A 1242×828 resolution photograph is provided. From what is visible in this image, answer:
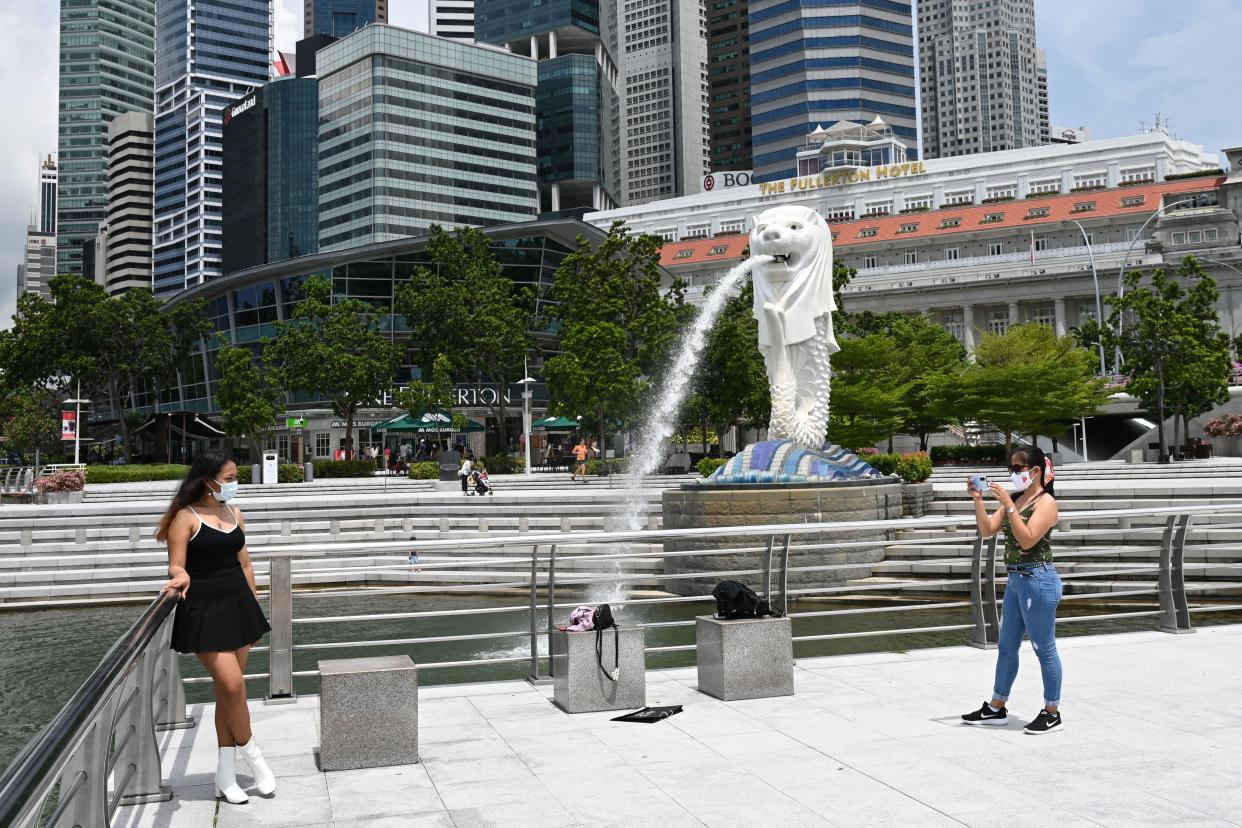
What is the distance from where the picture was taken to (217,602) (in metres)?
5.87

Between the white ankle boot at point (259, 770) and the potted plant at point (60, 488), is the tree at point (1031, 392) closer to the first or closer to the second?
the potted plant at point (60, 488)

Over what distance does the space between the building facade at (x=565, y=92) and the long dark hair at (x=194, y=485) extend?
151 m

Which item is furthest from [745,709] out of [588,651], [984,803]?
[984,803]

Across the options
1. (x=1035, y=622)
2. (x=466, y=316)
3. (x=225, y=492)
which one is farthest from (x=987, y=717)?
(x=466, y=316)

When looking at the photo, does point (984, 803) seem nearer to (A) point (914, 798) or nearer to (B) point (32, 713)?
(A) point (914, 798)

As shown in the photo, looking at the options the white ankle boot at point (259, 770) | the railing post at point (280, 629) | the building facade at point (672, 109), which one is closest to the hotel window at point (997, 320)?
the railing post at point (280, 629)

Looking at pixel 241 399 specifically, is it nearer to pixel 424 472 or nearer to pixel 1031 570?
pixel 424 472

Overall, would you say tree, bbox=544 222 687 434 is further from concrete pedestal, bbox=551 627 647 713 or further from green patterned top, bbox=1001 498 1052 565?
green patterned top, bbox=1001 498 1052 565

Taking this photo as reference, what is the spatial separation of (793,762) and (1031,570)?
2097mm

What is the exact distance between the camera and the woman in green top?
6754 millimetres

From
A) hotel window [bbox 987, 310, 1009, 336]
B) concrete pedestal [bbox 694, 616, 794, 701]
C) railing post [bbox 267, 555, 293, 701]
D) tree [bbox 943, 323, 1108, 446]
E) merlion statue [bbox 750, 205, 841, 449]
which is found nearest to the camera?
concrete pedestal [bbox 694, 616, 794, 701]

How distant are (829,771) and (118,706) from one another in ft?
13.0

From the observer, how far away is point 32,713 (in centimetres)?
1084

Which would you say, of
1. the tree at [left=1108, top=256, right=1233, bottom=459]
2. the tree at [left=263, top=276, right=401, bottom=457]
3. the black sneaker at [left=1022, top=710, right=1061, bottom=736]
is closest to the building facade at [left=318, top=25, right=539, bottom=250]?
the tree at [left=263, top=276, right=401, bottom=457]
